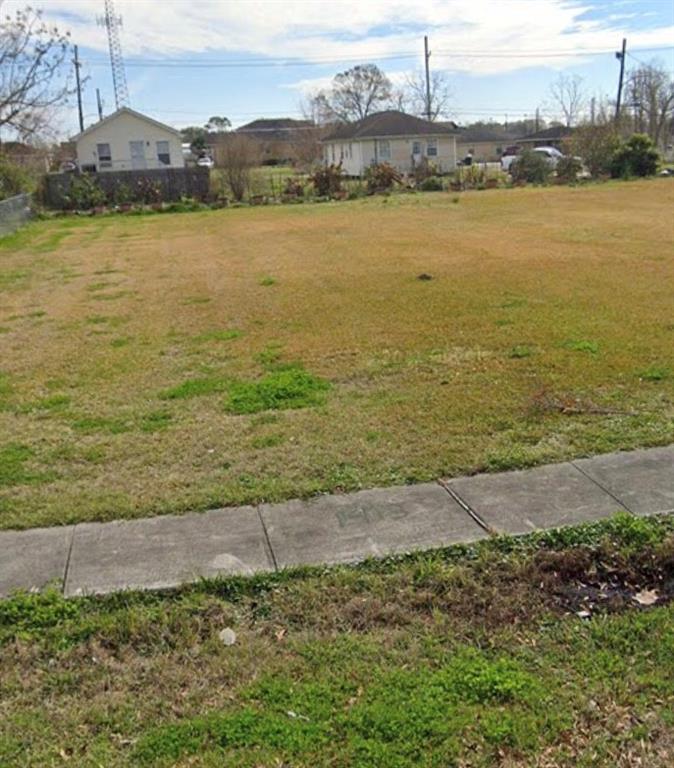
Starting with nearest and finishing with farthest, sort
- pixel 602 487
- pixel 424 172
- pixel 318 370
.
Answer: pixel 602 487 < pixel 318 370 < pixel 424 172

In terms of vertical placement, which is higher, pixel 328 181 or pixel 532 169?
pixel 532 169

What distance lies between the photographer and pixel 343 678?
7.37ft

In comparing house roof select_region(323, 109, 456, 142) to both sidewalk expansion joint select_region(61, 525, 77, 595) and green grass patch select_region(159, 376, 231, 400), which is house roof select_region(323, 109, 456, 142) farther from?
sidewalk expansion joint select_region(61, 525, 77, 595)

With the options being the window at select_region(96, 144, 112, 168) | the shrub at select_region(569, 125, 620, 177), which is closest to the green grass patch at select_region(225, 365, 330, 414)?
the shrub at select_region(569, 125, 620, 177)

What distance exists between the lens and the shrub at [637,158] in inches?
1283

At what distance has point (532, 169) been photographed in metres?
32.7

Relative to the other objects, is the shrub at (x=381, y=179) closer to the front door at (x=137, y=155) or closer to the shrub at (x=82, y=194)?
the shrub at (x=82, y=194)

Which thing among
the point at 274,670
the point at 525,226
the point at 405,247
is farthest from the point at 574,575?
the point at 525,226

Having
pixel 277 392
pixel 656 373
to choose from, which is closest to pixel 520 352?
pixel 656 373

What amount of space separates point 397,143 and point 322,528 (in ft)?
146

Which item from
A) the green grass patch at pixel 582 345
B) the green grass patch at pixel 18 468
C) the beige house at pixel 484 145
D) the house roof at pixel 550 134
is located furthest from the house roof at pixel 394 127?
the green grass patch at pixel 18 468

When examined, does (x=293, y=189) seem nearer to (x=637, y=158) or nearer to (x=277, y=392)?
(x=637, y=158)

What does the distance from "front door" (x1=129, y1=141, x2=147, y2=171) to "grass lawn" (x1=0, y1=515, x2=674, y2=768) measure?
42549 millimetres

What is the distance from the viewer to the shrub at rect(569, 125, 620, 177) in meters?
33.7
